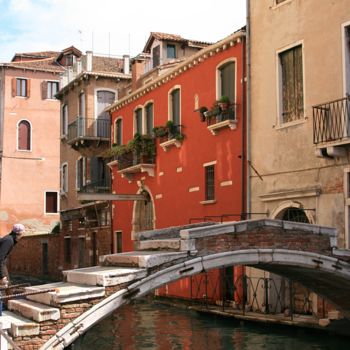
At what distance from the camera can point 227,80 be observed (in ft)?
56.2

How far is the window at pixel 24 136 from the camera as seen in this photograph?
37156 millimetres

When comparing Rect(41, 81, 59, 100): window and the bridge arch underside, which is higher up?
Rect(41, 81, 59, 100): window

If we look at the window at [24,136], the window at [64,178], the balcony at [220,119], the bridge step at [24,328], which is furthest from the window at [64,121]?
the bridge step at [24,328]

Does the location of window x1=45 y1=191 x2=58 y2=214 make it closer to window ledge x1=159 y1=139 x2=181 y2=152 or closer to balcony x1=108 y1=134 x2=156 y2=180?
balcony x1=108 y1=134 x2=156 y2=180

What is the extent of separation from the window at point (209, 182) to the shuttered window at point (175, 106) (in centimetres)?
228

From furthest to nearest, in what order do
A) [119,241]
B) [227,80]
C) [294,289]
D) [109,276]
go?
[119,241] < [227,80] < [294,289] < [109,276]

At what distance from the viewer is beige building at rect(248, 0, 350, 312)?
13.1 metres

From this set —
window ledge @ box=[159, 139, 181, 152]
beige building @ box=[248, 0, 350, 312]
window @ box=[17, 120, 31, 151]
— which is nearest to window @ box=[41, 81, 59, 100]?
window @ box=[17, 120, 31, 151]

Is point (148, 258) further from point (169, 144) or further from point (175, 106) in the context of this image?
point (175, 106)

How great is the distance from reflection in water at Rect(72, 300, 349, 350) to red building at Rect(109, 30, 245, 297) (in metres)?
2.59

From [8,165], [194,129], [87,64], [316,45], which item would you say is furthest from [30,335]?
[8,165]

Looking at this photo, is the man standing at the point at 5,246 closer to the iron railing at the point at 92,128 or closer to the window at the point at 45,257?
the iron railing at the point at 92,128

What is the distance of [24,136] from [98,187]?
12605mm

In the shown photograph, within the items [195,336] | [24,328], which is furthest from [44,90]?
[24,328]
